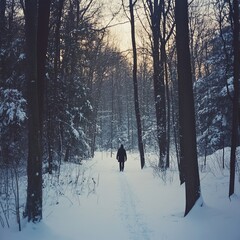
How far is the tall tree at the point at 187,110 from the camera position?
9180 millimetres

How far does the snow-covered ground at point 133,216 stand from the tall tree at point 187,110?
50 cm

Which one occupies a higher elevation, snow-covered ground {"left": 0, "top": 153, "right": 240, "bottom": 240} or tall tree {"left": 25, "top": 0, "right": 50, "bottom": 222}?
tall tree {"left": 25, "top": 0, "right": 50, "bottom": 222}

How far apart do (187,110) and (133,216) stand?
3.19 metres

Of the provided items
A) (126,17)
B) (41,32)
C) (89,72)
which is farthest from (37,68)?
(89,72)

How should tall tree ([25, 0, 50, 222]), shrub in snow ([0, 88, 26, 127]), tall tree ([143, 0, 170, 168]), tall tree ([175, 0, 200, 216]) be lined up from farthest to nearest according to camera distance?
tall tree ([143, 0, 170, 168]) < shrub in snow ([0, 88, 26, 127]) < tall tree ([175, 0, 200, 216]) < tall tree ([25, 0, 50, 222])

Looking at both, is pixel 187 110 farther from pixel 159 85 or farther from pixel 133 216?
pixel 159 85

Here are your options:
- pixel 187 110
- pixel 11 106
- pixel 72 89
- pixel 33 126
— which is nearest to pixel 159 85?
pixel 72 89

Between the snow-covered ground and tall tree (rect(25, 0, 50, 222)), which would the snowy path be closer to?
the snow-covered ground

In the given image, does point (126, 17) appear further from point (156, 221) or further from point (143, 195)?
point (156, 221)

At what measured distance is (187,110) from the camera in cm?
927

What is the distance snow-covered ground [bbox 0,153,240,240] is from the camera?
744 cm

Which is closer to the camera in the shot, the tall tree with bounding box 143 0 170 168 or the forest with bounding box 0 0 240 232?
Result: the forest with bounding box 0 0 240 232

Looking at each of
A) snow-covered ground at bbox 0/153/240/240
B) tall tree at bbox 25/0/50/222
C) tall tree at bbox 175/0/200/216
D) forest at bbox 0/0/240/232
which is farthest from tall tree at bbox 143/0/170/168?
tall tree at bbox 25/0/50/222

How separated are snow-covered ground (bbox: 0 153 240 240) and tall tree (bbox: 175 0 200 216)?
1.64 ft
